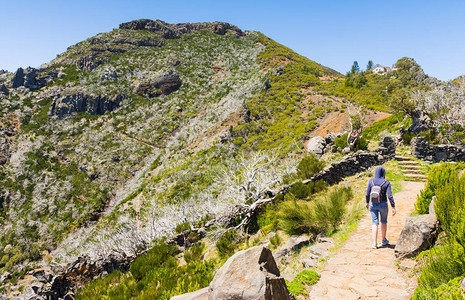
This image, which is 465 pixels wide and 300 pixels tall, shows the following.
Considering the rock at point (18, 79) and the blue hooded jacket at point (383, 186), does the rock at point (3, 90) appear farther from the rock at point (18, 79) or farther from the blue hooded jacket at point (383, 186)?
the blue hooded jacket at point (383, 186)

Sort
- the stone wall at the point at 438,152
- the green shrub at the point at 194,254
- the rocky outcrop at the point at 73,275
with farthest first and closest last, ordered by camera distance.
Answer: the stone wall at the point at 438,152 < the rocky outcrop at the point at 73,275 < the green shrub at the point at 194,254

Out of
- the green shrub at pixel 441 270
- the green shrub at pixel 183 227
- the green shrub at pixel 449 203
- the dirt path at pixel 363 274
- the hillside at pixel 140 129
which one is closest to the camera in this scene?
the green shrub at pixel 441 270

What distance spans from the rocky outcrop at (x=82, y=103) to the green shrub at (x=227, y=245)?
181 feet

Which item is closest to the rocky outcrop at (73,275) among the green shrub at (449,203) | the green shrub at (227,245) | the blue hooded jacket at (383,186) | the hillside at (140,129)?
the hillside at (140,129)

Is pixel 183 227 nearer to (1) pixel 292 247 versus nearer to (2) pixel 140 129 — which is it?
(1) pixel 292 247

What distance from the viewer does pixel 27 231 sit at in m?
34.1

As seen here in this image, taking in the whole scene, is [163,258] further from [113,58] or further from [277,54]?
[113,58]

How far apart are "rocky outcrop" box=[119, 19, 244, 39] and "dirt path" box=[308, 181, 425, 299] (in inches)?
3572

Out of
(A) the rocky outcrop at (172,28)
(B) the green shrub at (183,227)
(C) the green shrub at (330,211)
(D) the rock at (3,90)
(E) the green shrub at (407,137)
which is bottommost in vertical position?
(B) the green shrub at (183,227)

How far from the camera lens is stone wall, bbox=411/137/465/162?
1143 cm

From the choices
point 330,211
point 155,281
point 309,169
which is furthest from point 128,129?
point 330,211

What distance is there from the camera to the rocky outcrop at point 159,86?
57.8 m

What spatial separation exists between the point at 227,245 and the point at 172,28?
9621cm

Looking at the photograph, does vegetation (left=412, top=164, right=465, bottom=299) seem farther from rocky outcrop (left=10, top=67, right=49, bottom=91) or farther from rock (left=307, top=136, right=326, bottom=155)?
rocky outcrop (left=10, top=67, right=49, bottom=91)
